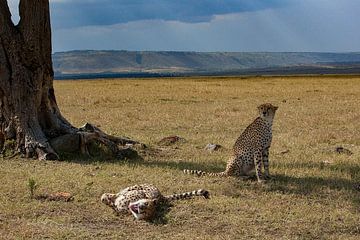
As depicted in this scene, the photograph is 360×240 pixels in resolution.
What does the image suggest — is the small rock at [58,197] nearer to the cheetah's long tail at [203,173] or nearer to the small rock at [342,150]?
the cheetah's long tail at [203,173]

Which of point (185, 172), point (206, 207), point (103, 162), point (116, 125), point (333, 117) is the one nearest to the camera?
point (206, 207)

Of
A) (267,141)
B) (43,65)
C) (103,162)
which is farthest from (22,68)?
(267,141)

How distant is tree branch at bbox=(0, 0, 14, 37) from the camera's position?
12312mm

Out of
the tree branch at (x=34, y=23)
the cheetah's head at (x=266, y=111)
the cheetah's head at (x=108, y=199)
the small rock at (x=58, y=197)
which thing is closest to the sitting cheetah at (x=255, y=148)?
the cheetah's head at (x=266, y=111)

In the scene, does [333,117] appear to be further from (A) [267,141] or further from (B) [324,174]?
(A) [267,141]

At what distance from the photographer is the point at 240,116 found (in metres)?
21.7

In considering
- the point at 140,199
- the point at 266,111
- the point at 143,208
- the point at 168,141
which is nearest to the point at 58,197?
the point at 140,199

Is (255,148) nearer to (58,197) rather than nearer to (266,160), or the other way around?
(266,160)

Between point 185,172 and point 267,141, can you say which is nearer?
point 267,141

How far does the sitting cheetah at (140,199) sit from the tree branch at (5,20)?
217 inches

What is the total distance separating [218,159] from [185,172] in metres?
1.91

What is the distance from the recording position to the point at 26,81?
12297 millimetres

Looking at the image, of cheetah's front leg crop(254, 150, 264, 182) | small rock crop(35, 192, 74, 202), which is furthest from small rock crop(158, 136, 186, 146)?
small rock crop(35, 192, 74, 202)

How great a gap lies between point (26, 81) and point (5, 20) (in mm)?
1396
